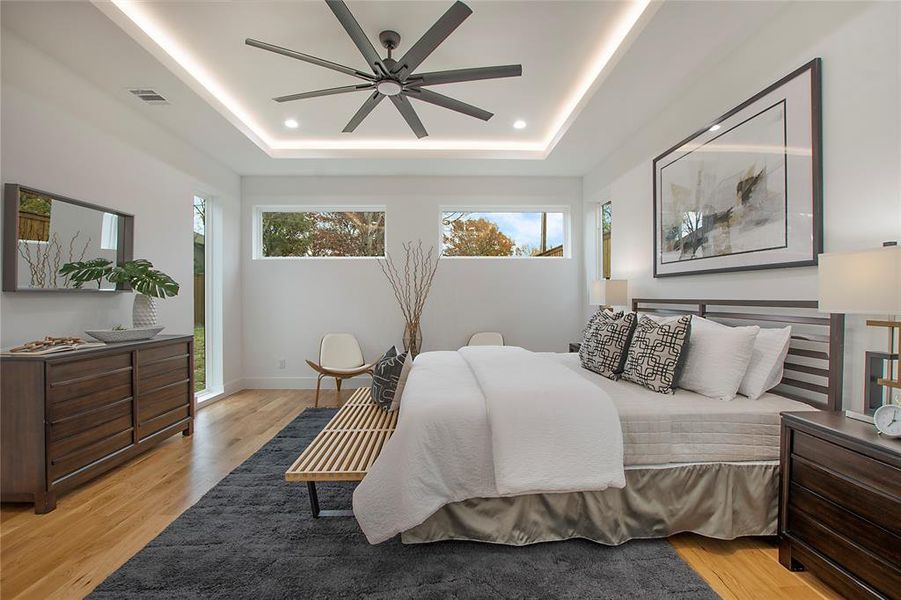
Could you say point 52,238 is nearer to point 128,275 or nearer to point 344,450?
point 128,275

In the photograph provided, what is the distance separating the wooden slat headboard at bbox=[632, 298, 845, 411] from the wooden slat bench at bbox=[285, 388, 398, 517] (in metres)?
2.18

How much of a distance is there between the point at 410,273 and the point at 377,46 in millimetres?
2707

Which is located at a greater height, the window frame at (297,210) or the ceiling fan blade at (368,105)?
the ceiling fan blade at (368,105)

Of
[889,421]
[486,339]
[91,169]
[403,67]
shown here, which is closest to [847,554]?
[889,421]

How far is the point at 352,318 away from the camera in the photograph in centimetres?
495

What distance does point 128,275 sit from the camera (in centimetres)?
289

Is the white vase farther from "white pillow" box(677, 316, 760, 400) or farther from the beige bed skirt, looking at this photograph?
"white pillow" box(677, 316, 760, 400)

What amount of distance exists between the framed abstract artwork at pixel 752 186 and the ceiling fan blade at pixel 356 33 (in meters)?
2.15

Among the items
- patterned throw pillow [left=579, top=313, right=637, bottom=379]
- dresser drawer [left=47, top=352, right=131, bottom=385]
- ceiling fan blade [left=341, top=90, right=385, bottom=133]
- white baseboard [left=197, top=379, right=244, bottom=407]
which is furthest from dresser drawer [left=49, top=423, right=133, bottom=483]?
patterned throw pillow [left=579, top=313, right=637, bottom=379]

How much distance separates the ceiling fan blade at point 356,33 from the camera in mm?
1788

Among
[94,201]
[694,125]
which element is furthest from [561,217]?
[94,201]

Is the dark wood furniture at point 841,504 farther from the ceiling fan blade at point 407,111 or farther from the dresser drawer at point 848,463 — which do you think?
the ceiling fan blade at point 407,111

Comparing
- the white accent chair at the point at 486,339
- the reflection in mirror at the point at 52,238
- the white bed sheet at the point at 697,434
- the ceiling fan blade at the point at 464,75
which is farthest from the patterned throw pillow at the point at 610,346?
the reflection in mirror at the point at 52,238

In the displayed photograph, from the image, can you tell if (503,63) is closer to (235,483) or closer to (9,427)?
(235,483)
